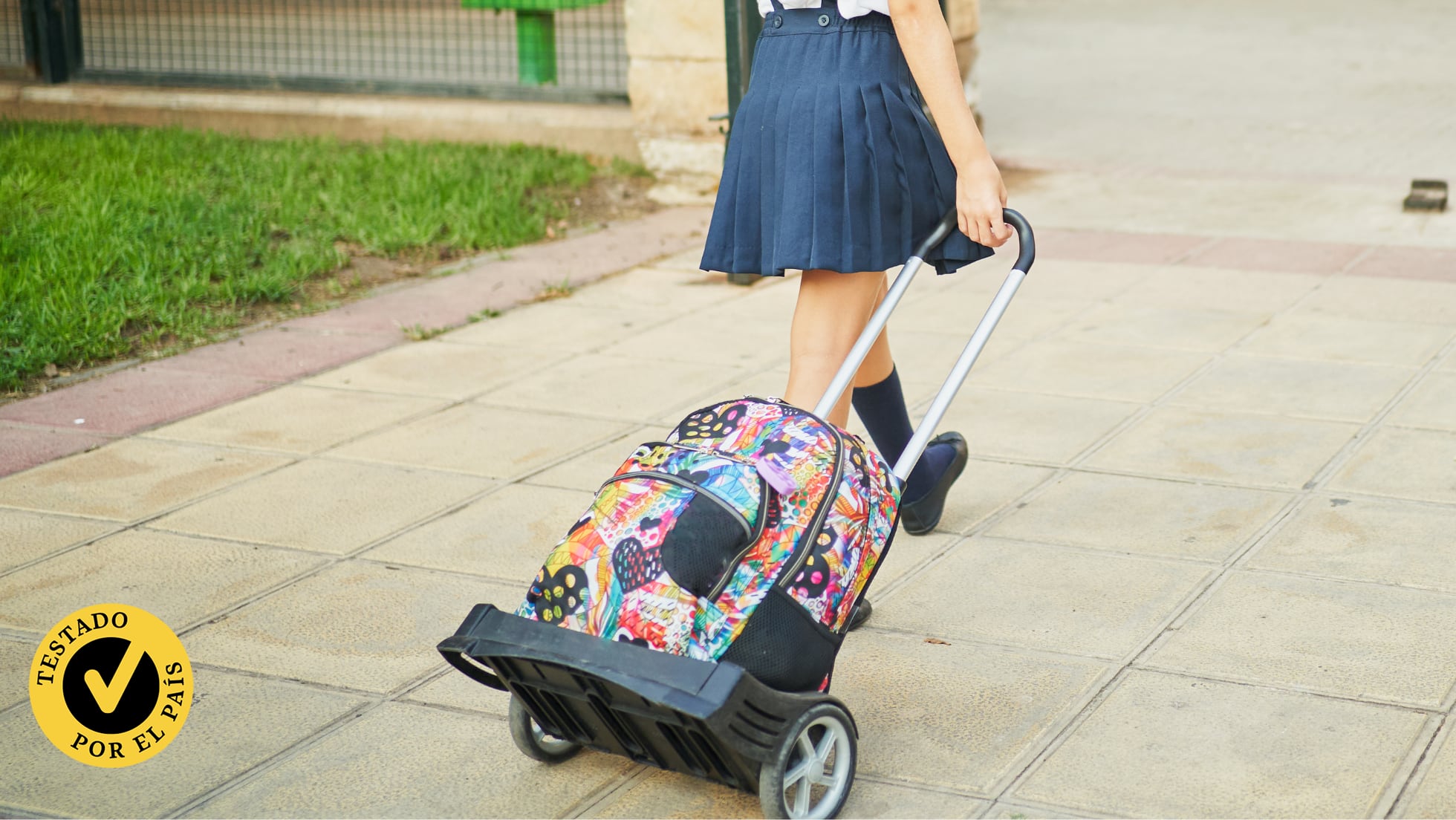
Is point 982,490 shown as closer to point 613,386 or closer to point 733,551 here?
point 613,386

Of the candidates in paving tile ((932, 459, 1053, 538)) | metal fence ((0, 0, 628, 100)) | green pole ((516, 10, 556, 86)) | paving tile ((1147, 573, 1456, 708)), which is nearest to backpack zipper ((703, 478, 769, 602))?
paving tile ((1147, 573, 1456, 708))

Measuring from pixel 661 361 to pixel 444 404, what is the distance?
817 millimetres

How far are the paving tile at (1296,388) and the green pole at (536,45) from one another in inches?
206

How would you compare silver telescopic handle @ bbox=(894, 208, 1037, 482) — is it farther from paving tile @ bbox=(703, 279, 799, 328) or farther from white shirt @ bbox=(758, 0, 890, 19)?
paving tile @ bbox=(703, 279, 799, 328)

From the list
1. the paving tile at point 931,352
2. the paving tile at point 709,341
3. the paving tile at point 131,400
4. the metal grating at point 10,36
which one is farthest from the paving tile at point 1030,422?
the metal grating at point 10,36

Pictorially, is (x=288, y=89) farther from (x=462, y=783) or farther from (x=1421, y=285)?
(x=462, y=783)

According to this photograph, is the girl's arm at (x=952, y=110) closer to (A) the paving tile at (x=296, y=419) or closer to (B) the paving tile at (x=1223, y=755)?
(B) the paving tile at (x=1223, y=755)

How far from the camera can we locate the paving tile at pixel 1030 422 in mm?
4449

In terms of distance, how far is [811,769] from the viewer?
2.50 meters

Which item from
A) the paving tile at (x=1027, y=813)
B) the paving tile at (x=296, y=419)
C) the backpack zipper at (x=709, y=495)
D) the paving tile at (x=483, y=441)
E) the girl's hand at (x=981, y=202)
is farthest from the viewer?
the paving tile at (x=296, y=419)

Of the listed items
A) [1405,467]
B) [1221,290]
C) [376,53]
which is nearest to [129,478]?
[1405,467]

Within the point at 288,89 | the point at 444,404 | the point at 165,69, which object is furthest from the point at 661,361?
the point at 165,69

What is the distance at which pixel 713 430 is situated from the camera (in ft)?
8.62

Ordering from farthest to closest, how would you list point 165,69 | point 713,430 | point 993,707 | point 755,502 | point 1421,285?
point 165,69 → point 1421,285 → point 993,707 → point 713,430 → point 755,502
